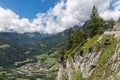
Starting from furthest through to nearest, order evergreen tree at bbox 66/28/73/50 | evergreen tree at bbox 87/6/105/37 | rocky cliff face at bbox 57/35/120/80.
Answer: evergreen tree at bbox 66/28/73/50, evergreen tree at bbox 87/6/105/37, rocky cliff face at bbox 57/35/120/80

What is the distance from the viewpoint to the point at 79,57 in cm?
8700

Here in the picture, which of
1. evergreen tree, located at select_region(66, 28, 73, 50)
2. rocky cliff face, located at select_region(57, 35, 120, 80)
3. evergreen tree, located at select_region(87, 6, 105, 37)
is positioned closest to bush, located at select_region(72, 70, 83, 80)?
rocky cliff face, located at select_region(57, 35, 120, 80)

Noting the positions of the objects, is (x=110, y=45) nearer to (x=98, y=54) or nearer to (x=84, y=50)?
(x=98, y=54)

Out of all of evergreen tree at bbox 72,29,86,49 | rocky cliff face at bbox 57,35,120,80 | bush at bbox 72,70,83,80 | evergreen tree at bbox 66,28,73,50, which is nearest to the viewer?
rocky cliff face at bbox 57,35,120,80

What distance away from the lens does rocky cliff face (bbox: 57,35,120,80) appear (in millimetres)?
61375

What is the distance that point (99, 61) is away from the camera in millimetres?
70875

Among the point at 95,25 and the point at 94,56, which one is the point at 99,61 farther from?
the point at 95,25

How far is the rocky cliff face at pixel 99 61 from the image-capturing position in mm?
61375

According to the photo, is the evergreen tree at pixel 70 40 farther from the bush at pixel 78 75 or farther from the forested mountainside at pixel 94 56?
the bush at pixel 78 75

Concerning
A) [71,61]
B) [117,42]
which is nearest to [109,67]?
[117,42]

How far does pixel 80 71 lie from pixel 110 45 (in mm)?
17130

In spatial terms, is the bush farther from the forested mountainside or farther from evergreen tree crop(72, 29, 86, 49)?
evergreen tree crop(72, 29, 86, 49)

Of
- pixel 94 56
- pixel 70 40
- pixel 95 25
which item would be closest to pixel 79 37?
pixel 70 40

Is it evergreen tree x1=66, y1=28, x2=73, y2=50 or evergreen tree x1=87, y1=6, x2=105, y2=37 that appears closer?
evergreen tree x1=87, y1=6, x2=105, y2=37
